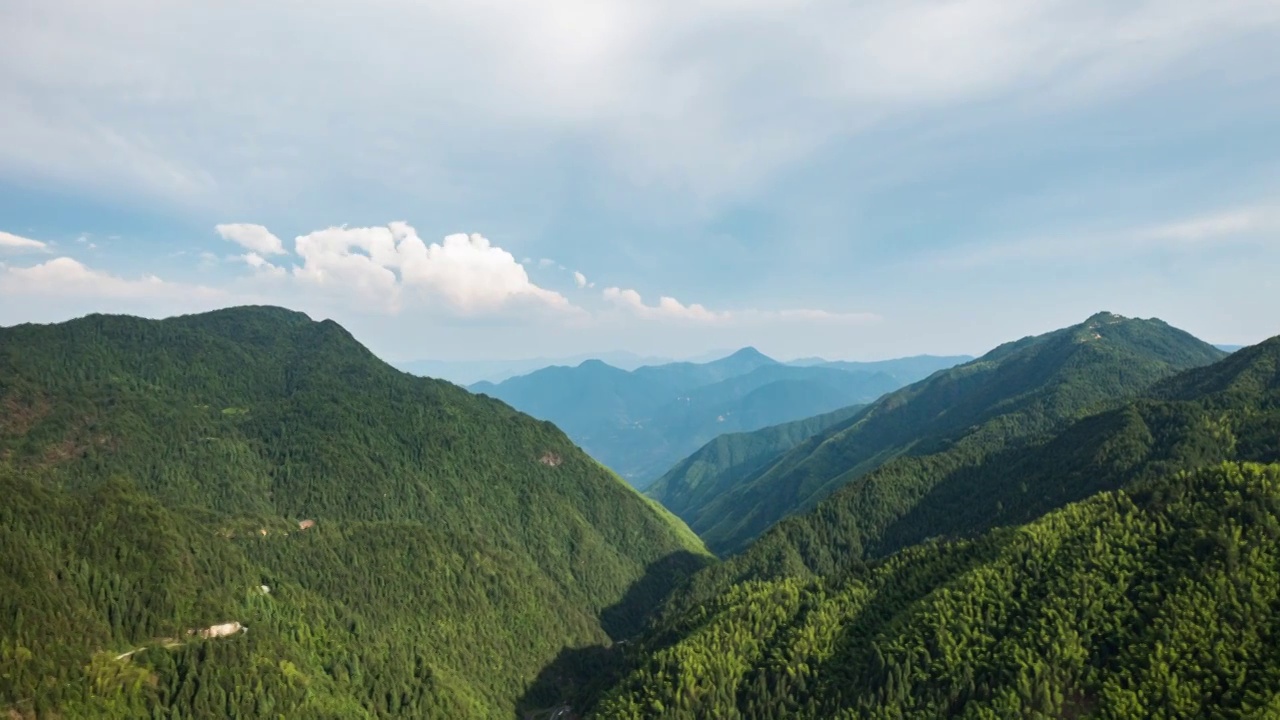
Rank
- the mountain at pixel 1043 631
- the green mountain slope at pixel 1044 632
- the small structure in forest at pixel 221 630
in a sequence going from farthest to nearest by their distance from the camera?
the small structure in forest at pixel 221 630 < the mountain at pixel 1043 631 < the green mountain slope at pixel 1044 632

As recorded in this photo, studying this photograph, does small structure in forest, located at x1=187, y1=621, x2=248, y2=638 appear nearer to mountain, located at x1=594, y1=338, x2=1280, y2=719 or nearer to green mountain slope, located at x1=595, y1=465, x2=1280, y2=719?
mountain, located at x1=594, y1=338, x2=1280, y2=719

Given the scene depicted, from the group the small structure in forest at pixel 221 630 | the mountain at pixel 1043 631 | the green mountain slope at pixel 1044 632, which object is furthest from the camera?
the small structure in forest at pixel 221 630

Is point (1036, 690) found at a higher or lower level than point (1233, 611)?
lower

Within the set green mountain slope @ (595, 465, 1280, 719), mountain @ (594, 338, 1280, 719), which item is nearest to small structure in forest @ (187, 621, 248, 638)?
mountain @ (594, 338, 1280, 719)

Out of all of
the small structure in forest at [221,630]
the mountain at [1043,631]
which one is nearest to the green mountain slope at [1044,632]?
the mountain at [1043,631]

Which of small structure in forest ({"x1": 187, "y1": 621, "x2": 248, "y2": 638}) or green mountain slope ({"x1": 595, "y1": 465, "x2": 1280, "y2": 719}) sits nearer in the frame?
green mountain slope ({"x1": 595, "y1": 465, "x2": 1280, "y2": 719})

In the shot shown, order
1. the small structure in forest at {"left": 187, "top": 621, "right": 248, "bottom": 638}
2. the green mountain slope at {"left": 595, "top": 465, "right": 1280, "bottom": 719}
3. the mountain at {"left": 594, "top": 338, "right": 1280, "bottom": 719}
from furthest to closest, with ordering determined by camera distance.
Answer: the small structure in forest at {"left": 187, "top": 621, "right": 248, "bottom": 638}, the mountain at {"left": 594, "top": 338, "right": 1280, "bottom": 719}, the green mountain slope at {"left": 595, "top": 465, "right": 1280, "bottom": 719}

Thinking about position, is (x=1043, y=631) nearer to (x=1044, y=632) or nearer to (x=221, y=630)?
(x=1044, y=632)

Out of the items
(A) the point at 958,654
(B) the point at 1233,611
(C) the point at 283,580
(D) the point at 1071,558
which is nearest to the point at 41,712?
(C) the point at 283,580

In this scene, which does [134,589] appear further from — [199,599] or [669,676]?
[669,676]

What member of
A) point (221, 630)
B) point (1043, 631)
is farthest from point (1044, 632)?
point (221, 630)

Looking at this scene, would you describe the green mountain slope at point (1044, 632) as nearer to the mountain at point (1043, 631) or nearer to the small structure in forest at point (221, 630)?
the mountain at point (1043, 631)
